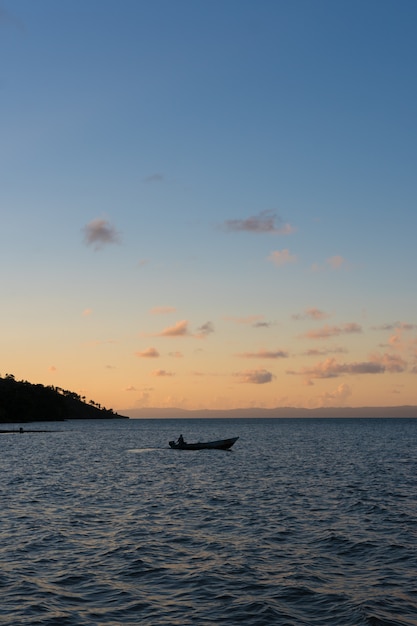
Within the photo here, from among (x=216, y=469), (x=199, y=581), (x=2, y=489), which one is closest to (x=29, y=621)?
(x=199, y=581)

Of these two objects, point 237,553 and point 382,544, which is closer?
point 237,553

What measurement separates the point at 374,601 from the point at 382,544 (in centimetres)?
949

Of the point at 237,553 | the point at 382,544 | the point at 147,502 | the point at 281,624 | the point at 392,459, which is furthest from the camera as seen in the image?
A: the point at 392,459

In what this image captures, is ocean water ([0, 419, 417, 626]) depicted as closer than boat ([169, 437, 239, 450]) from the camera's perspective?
Yes

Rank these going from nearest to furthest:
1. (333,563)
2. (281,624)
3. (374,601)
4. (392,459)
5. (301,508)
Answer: (281,624) < (374,601) < (333,563) < (301,508) < (392,459)

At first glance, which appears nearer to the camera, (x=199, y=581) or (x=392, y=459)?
(x=199, y=581)

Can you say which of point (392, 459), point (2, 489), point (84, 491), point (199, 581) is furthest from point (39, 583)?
point (392, 459)

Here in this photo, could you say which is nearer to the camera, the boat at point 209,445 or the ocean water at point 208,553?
the ocean water at point 208,553

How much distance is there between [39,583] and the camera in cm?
2314

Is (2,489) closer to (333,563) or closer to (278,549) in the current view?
(278,549)

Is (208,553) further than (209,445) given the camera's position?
No

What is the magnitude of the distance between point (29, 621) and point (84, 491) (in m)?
31.0

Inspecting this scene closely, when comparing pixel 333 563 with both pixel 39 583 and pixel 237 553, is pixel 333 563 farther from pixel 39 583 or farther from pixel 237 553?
pixel 39 583

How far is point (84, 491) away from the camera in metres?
49.5
